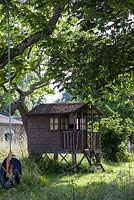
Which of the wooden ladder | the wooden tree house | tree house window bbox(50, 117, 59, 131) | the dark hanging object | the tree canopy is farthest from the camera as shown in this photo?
tree house window bbox(50, 117, 59, 131)

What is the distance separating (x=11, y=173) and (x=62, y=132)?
474 inches

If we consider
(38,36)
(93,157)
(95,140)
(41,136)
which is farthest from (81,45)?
(93,157)

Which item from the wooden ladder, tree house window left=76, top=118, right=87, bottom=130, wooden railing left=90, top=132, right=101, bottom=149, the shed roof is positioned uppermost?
the shed roof

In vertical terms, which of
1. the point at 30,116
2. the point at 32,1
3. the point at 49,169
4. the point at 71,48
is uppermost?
the point at 32,1

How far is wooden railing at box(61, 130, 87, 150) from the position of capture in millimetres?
22014

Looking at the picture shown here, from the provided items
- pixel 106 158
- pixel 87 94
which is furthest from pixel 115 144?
pixel 87 94

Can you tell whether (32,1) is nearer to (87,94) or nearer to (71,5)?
(71,5)

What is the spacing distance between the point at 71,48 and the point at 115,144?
14.2 metres

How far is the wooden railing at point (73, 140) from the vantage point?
22.0m

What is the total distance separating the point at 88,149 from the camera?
22.5 m

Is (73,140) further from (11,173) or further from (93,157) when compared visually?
(11,173)

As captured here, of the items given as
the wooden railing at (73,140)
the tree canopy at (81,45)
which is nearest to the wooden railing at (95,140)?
the wooden railing at (73,140)

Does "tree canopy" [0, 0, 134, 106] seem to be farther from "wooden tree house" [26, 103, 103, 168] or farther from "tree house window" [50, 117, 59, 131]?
"tree house window" [50, 117, 59, 131]

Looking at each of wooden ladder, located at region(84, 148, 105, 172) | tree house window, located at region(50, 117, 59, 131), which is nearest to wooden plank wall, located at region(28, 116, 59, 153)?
tree house window, located at region(50, 117, 59, 131)
